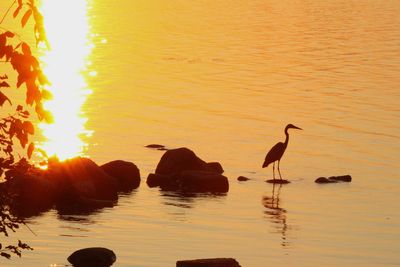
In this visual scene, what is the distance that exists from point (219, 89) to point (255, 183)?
90.0ft

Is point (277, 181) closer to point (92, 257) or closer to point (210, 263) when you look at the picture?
point (92, 257)

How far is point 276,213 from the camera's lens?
33312 millimetres

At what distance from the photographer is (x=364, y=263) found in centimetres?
2683

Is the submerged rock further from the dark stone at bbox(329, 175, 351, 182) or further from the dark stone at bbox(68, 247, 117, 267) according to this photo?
the dark stone at bbox(68, 247, 117, 267)

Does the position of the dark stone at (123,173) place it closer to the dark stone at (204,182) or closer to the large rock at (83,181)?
the large rock at (83,181)

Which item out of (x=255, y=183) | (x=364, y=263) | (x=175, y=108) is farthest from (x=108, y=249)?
(x=175, y=108)

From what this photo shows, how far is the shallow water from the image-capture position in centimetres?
2834

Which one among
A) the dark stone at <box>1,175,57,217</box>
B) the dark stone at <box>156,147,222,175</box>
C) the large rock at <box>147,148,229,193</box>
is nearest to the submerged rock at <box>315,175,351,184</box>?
the large rock at <box>147,148,229,193</box>

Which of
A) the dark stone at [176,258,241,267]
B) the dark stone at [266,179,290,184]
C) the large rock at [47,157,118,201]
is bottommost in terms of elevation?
the dark stone at [176,258,241,267]

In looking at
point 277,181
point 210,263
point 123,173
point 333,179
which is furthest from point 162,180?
point 210,263

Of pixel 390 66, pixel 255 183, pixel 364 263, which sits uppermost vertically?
pixel 390 66

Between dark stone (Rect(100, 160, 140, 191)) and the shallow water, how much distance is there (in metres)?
0.48

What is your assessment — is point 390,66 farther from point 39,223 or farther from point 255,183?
point 39,223

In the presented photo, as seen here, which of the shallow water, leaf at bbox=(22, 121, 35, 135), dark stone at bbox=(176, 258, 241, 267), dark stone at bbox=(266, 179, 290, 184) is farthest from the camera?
dark stone at bbox=(266, 179, 290, 184)
